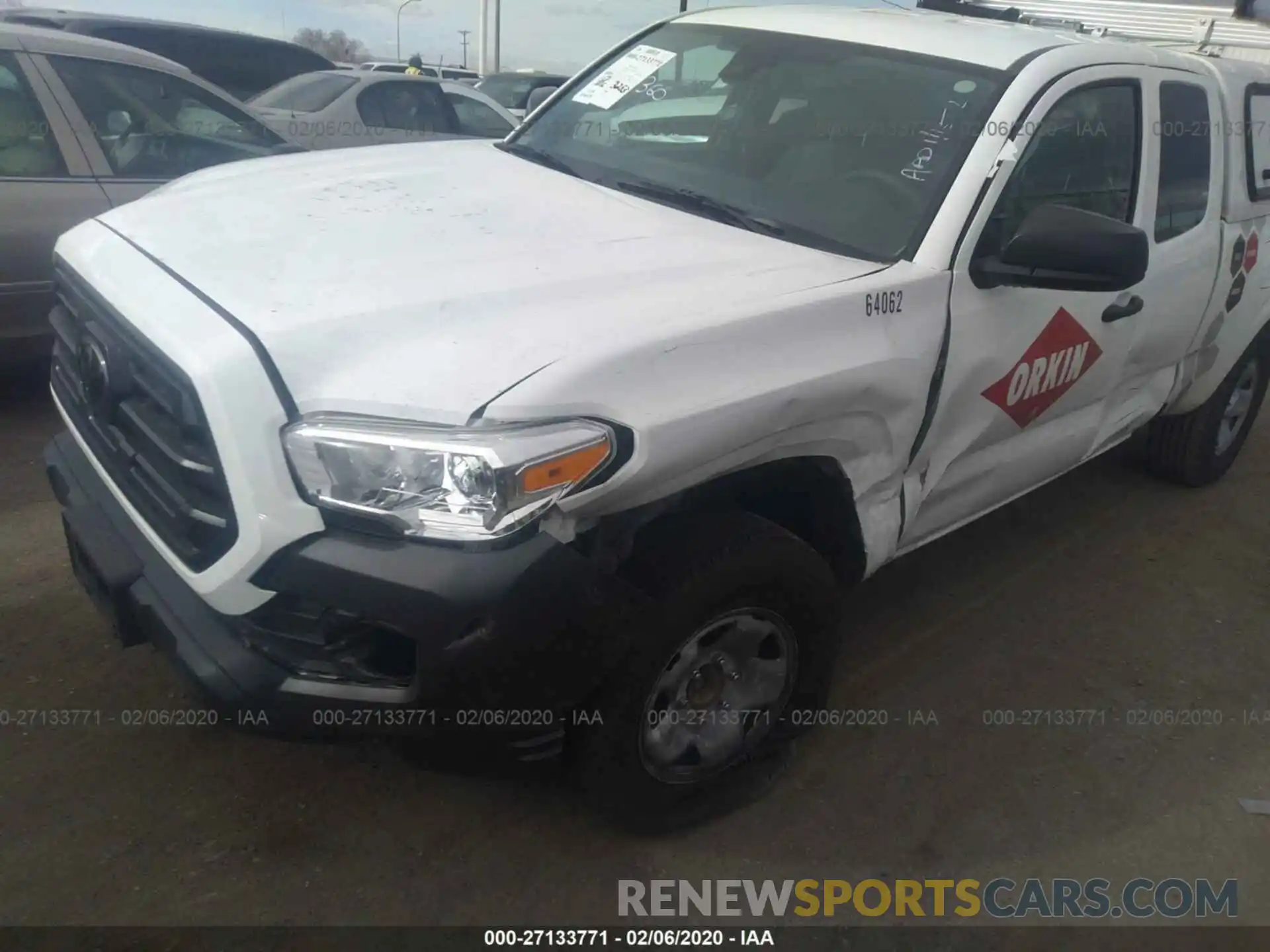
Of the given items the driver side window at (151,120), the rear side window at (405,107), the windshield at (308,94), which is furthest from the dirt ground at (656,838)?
the rear side window at (405,107)

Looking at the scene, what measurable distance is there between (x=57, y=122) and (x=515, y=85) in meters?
12.1

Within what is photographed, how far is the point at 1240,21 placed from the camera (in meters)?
5.47

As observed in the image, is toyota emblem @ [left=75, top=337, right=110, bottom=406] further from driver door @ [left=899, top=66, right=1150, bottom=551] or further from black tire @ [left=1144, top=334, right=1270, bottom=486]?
black tire @ [left=1144, top=334, right=1270, bottom=486]

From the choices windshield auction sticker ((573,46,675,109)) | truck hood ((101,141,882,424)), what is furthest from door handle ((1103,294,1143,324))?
windshield auction sticker ((573,46,675,109))

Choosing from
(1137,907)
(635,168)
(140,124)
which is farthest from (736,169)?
(140,124)

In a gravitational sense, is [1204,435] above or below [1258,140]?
below

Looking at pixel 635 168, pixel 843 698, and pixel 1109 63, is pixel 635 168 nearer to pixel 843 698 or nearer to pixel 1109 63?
pixel 1109 63

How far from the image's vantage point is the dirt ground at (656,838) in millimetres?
2363

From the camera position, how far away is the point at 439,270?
2242 mm

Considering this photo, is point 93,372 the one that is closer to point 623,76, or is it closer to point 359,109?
point 623,76

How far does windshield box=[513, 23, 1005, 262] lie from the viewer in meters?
2.74

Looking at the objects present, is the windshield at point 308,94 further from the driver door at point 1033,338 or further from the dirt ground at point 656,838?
the driver door at point 1033,338

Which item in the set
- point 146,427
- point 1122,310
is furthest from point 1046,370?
point 146,427

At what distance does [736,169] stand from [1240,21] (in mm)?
4111
